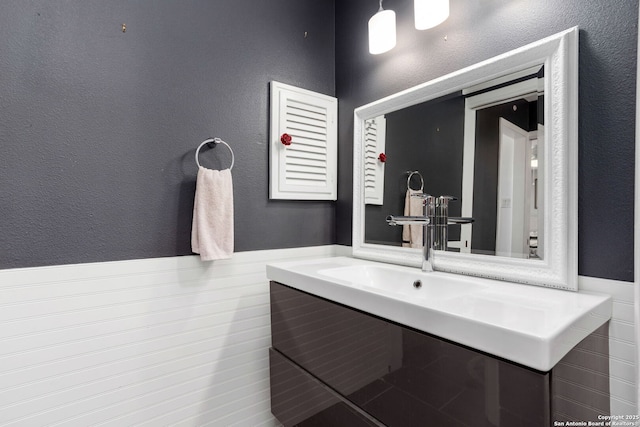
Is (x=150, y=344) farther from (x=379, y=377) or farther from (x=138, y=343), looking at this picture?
(x=379, y=377)

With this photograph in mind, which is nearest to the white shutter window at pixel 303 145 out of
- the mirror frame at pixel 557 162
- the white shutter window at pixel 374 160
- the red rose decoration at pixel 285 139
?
the red rose decoration at pixel 285 139

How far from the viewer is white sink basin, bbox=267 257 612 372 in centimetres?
62

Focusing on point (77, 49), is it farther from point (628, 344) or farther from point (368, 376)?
point (628, 344)

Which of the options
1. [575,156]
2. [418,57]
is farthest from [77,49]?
[575,156]

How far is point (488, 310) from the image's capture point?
79 cm

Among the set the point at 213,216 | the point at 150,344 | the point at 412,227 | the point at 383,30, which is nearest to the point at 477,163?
the point at 412,227

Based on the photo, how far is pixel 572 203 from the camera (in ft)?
3.04

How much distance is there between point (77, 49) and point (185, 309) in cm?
103

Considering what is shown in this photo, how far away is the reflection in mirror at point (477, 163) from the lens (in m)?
1.03

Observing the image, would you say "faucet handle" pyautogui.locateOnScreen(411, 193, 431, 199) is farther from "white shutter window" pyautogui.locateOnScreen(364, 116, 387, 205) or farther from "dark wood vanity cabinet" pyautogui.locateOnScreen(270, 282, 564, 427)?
"dark wood vanity cabinet" pyautogui.locateOnScreen(270, 282, 564, 427)

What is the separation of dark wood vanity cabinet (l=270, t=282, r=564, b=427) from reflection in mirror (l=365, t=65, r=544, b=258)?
50 cm

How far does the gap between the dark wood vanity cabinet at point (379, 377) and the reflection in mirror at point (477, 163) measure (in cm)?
50

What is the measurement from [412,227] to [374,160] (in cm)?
40

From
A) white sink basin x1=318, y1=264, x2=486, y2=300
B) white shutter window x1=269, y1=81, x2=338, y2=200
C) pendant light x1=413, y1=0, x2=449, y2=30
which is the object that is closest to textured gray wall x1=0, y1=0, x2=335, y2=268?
white shutter window x1=269, y1=81, x2=338, y2=200
